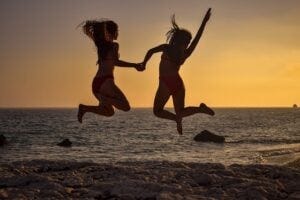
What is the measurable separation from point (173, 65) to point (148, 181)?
2422 mm

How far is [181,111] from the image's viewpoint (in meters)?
9.09

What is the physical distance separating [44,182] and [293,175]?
214 inches

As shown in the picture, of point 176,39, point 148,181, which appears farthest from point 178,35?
point 148,181

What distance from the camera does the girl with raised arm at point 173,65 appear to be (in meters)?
8.70

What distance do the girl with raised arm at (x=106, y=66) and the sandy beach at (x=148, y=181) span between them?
4.91 ft

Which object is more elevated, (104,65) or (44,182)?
(104,65)

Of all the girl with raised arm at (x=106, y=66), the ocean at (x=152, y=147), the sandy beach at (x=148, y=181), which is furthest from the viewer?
the ocean at (x=152, y=147)

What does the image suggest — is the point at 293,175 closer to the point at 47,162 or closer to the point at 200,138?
the point at 47,162

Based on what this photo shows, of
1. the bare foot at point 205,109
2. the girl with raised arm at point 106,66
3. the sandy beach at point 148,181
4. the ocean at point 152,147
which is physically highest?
the girl with raised arm at point 106,66

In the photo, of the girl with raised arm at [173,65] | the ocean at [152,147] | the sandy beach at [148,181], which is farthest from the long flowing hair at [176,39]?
the ocean at [152,147]

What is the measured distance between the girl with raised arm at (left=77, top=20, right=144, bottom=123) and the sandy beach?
150 cm

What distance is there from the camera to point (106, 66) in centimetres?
866

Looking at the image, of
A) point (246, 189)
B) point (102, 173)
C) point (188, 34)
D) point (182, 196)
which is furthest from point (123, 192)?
point (188, 34)

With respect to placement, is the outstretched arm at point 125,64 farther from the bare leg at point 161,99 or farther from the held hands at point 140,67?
the bare leg at point 161,99
